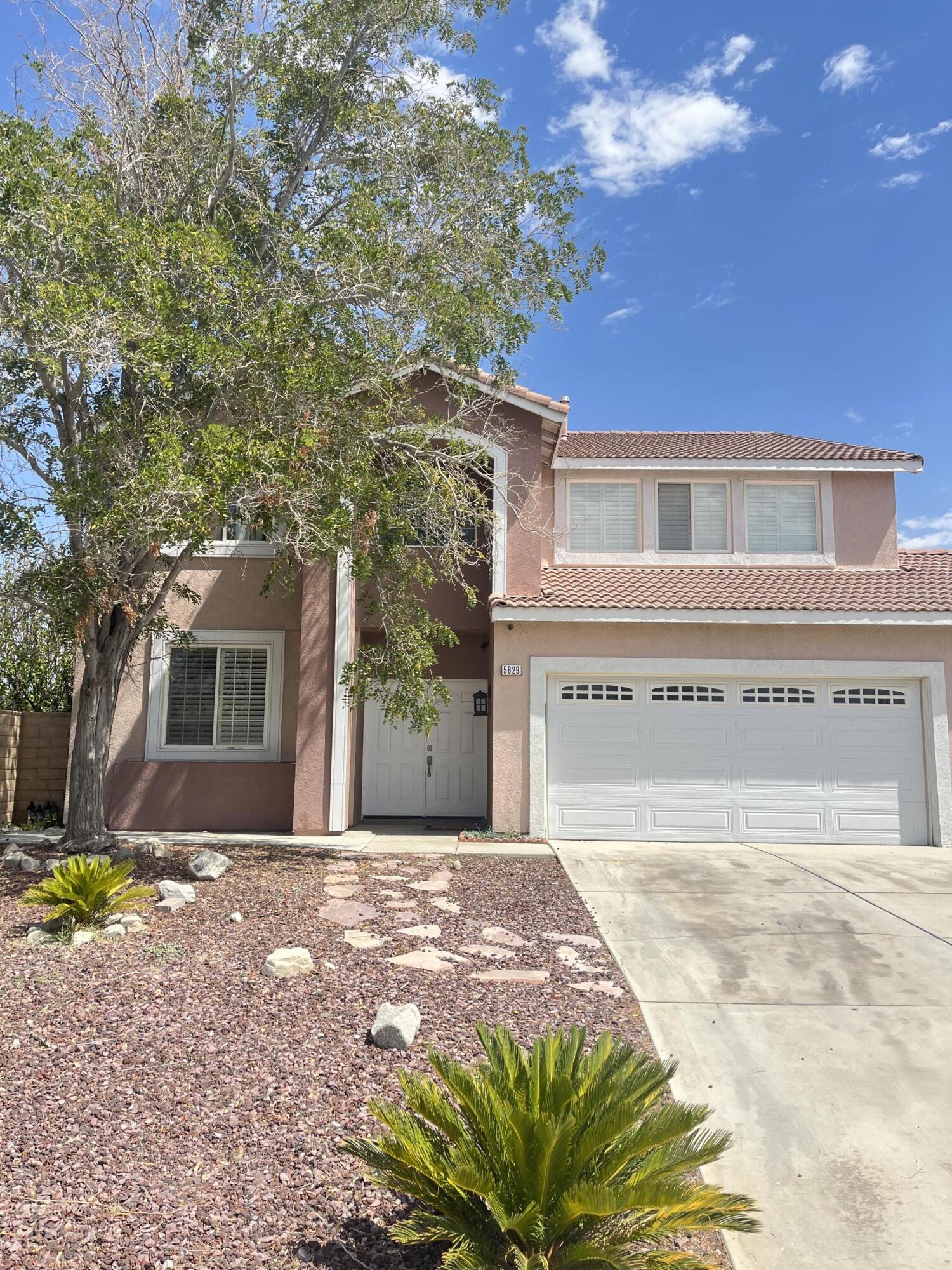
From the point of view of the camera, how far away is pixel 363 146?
10.3 m

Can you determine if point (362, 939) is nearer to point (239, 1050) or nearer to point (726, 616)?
point (239, 1050)

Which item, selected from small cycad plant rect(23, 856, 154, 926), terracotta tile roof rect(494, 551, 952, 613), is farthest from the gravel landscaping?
terracotta tile roof rect(494, 551, 952, 613)

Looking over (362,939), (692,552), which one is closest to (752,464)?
(692,552)

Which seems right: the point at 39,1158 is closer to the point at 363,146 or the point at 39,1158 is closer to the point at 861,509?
the point at 363,146

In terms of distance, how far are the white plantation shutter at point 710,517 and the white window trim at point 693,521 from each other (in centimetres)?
3

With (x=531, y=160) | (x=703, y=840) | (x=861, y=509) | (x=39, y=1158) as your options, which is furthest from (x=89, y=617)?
(x=861, y=509)

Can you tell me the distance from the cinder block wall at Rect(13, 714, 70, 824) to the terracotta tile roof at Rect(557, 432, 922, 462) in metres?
9.19

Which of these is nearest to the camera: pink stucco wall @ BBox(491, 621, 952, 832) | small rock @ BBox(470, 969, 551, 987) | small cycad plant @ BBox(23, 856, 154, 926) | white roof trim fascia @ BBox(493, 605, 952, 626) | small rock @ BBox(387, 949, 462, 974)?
small rock @ BBox(470, 969, 551, 987)

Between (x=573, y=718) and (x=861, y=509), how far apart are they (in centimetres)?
653

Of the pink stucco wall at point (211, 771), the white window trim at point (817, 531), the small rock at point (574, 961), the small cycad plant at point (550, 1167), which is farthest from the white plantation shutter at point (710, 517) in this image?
the small cycad plant at point (550, 1167)

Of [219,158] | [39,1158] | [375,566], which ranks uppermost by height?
[219,158]

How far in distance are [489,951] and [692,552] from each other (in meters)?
9.54

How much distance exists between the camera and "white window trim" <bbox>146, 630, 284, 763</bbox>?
13.1 m

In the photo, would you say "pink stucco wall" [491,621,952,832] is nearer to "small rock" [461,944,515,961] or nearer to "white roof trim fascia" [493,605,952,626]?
"white roof trim fascia" [493,605,952,626]
